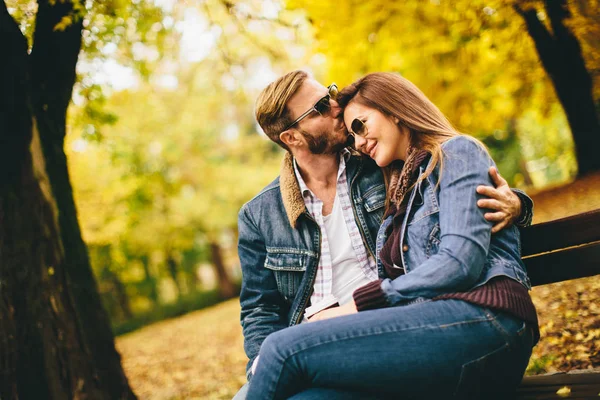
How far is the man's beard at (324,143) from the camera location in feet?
9.72

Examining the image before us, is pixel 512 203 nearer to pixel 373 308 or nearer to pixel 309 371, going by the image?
pixel 373 308

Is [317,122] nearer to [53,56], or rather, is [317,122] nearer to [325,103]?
[325,103]

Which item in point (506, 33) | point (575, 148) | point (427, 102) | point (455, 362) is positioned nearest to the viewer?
point (455, 362)

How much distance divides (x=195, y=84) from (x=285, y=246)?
16395 mm

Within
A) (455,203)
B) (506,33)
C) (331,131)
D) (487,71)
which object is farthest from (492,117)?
(455,203)

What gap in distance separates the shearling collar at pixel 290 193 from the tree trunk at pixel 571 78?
4516 millimetres

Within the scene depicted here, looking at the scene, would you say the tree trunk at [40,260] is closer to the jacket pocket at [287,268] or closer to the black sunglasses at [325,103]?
the jacket pocket at [287,268]

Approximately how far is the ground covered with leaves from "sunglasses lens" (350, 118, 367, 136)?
220 centimetres

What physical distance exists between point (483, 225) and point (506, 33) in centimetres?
615

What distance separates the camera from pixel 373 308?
2086 millimetres

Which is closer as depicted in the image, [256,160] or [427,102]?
[427,102]

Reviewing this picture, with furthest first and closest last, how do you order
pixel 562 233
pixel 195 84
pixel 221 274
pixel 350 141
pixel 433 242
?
pixel 221 274, pixel 195 84, pixel 350 141, pixel 562 233, pixel 433 242

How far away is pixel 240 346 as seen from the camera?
8.56 m

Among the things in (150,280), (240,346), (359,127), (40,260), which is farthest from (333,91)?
(150,280)
